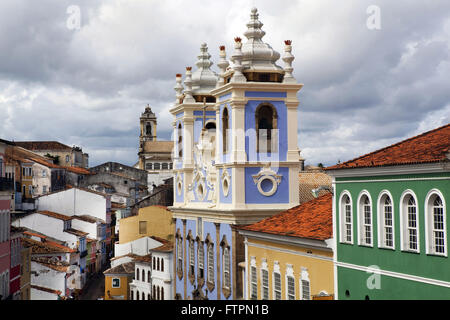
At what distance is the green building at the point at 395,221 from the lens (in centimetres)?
2100

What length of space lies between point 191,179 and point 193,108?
4.11 m

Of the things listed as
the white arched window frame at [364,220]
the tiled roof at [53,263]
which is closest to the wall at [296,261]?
the white arched window frame at [364,220]

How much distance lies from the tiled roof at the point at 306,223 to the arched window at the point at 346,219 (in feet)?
3.70

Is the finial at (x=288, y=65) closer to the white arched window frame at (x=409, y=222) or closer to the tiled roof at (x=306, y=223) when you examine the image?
the tiled roof at (x=306, y=223)

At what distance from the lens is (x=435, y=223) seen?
69.4 feet

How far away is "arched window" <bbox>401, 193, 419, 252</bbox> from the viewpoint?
2198cm

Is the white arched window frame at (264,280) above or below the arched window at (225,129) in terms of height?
below

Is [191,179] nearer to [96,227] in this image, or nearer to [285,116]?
[285,116]

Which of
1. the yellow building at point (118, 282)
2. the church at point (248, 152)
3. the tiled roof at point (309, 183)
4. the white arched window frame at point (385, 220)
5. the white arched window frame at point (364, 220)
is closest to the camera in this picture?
the white arched window frame at point (385, 220)

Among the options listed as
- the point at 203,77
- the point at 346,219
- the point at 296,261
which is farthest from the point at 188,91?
the point at 346,219

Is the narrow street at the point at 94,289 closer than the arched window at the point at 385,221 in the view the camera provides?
No

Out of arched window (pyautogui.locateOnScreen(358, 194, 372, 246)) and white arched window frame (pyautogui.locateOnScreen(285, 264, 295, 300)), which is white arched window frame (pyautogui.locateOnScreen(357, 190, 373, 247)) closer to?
arched window (pyautogui.locateOnScreen(358, 194, 372, 246))

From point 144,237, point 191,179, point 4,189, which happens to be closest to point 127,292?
point 144,237

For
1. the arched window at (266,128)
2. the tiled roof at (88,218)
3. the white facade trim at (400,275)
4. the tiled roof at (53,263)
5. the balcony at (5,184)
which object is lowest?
the tiled roof at (53,263)
